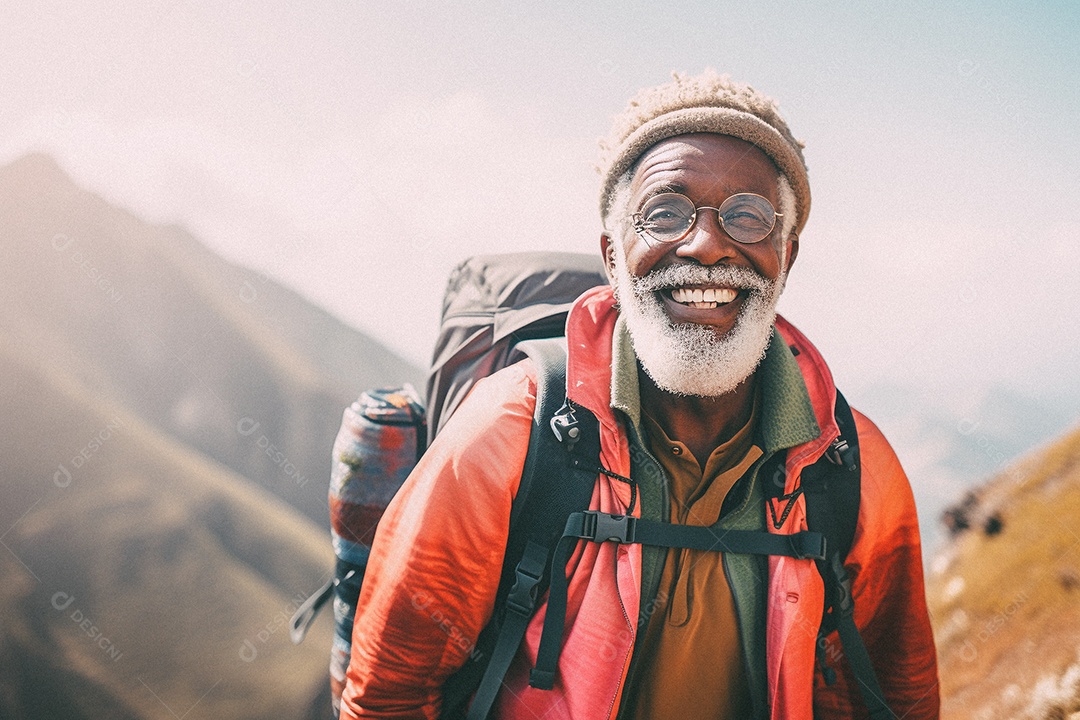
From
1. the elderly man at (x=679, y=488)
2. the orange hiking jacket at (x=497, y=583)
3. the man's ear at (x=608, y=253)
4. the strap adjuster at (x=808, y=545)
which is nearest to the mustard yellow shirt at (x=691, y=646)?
the elderly man at (x=679, y=488)

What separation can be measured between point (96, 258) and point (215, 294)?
154 inches

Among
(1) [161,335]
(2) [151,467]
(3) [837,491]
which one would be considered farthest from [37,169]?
(3) [837,491]

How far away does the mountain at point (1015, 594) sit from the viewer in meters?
3.00

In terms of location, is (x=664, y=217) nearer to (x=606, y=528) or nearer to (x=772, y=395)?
(x=772, y=395)

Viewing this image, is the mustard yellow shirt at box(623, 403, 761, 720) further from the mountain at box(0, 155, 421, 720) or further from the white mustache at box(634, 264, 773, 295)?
the mountain at box(0, 155, 421, 720)

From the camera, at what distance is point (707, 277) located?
197 cm

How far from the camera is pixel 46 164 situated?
2156 cm

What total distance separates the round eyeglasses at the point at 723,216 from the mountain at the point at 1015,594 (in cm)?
257

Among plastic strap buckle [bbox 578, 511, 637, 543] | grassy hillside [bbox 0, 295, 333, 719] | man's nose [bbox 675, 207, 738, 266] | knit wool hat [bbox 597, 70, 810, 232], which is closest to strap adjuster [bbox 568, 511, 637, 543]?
plastic strap buckle [bbox 578, 511, 637, 543]

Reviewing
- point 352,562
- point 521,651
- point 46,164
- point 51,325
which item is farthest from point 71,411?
point 521,651

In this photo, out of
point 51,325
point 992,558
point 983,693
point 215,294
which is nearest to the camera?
point 983,693

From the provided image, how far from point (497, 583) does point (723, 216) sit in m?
1.35

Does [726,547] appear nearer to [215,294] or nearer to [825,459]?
[825,459]

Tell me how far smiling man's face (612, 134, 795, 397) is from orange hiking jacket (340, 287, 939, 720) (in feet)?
0.80
